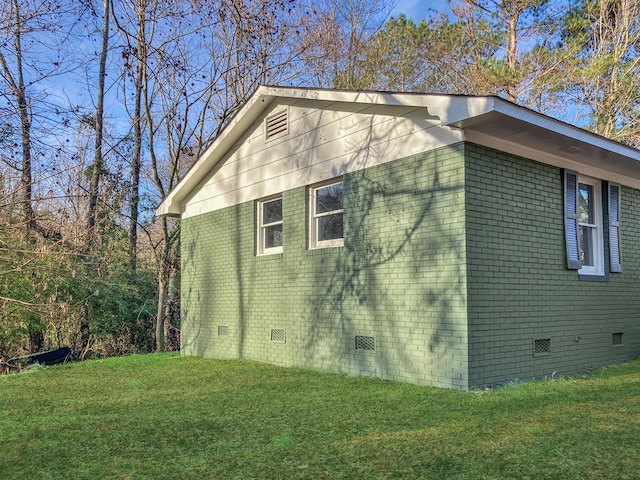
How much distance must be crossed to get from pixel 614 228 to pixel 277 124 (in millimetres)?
6014

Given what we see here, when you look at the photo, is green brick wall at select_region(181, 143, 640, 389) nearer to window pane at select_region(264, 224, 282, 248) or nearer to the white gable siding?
the white gable siding

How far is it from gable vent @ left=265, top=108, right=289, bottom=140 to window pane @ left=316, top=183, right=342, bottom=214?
1.43 m

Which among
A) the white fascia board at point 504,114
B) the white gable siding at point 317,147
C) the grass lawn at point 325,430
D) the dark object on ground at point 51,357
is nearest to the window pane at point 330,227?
the white gable siding at point 317,147

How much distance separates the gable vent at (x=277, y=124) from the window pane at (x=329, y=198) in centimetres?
143

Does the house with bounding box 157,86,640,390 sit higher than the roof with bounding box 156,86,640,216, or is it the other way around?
the roof with bounding box 156,86,640,216

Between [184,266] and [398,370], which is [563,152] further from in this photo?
[184,266]

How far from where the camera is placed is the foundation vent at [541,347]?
22.3 ft

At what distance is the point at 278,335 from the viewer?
29.8 ft

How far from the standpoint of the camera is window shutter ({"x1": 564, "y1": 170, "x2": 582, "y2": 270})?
7.40 metres

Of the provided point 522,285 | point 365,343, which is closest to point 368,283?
point 365,343

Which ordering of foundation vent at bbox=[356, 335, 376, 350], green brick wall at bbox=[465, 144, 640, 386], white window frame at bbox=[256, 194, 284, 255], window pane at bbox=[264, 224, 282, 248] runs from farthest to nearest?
white window frame at bbox=[256, 194, 284, 255] → window pane at bbox=[264, 224, 282, 248] → foundation vent at bbox=[356, 335, 376, 350] → green brick wall at bbox=[465, 144, 640, 386]

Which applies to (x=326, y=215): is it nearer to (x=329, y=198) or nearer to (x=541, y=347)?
(x=329, y=198)

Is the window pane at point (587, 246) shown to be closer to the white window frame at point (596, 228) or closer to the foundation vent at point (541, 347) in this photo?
the white window frame at point (596, 228)

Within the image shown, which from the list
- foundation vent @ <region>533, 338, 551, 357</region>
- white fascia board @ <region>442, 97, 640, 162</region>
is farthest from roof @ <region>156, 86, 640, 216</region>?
foundation vent @ <region>533, 338, 551, 357</region>
